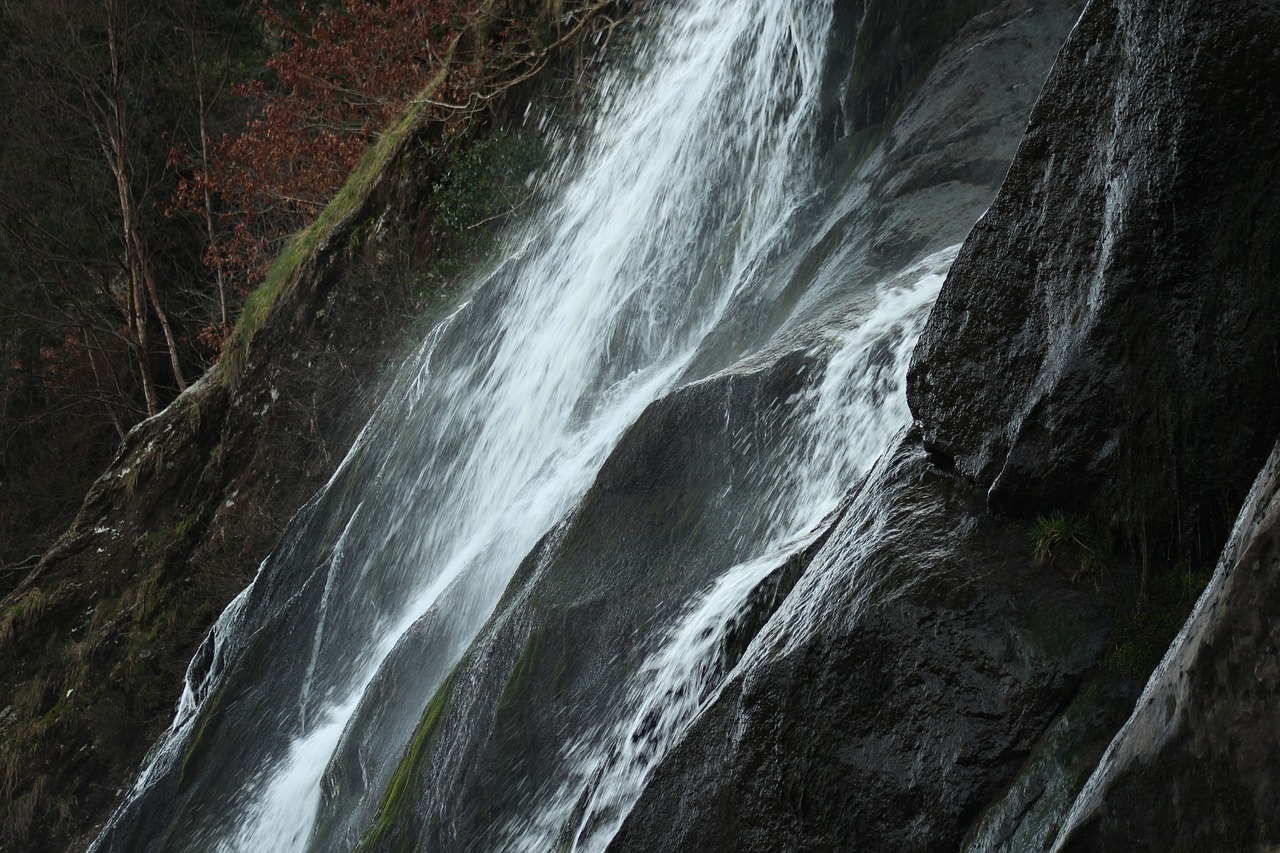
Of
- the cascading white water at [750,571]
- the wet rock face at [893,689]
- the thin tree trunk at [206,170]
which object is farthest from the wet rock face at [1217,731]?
the thin tree trunk at [206,170]

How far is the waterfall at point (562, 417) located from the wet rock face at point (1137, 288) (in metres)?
1.51

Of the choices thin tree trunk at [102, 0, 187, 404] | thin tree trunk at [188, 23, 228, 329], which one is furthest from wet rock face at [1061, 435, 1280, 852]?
thin tree trunk at [102, 0, 187, 404]

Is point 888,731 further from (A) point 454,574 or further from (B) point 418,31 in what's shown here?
(B) point 418,31

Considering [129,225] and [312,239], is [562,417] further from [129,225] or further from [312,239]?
[129,225]

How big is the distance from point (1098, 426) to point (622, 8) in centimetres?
1009

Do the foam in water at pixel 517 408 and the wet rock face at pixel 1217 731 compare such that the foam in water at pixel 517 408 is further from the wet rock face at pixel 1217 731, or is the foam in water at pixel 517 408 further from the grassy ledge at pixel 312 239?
the wet rock face at pixel 1217 731

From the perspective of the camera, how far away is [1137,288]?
299 cm

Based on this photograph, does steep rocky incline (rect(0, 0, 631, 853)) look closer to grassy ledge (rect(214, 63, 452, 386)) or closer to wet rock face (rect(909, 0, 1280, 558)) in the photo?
grassy ledge (rect(214, 63, 452, 386))

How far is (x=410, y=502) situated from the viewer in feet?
31.9

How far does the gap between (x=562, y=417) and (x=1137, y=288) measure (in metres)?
6.05

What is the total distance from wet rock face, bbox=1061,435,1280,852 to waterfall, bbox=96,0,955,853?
231 cm

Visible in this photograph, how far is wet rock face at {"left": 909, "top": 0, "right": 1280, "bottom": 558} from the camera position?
2816 millimetres

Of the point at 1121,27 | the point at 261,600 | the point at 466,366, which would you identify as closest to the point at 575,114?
the point at 466,366

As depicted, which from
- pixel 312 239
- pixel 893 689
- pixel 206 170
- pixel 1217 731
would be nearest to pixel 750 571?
pixel 893 689
